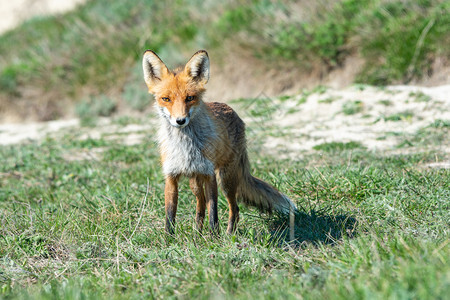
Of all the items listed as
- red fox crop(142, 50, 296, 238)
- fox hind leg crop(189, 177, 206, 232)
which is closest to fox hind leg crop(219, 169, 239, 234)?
red fox crop(142, 50, 296, 238)

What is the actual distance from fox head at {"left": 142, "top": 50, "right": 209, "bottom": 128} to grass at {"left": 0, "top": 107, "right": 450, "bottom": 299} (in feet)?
3.19

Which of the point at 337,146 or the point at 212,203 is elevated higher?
the point at 212,203

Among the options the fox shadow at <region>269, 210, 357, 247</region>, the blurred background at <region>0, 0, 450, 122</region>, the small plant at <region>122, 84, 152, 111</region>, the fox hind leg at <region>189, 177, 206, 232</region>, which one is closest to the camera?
the fox shadow at <region>269, 210, 357, 247</region>

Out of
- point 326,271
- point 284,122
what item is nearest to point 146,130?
point 284,122

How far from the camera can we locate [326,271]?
2943mm

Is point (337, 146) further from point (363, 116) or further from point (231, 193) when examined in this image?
point (231, 193)

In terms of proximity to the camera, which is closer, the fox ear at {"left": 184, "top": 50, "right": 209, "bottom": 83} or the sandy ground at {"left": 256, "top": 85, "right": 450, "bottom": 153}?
the fox ear at {"left": 184, "top": 50, "right": 209, "bottom": 83}

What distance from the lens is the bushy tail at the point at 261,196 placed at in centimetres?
453

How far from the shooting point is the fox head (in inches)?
157

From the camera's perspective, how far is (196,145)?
14.1ft

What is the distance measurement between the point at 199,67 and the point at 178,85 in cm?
32

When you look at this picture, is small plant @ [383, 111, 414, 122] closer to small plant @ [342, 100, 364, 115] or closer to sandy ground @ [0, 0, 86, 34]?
small plant @ [342, 100, 364, 115]

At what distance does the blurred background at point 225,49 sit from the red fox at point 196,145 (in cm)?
639

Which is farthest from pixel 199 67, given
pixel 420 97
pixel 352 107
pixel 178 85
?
pixel 420 97
